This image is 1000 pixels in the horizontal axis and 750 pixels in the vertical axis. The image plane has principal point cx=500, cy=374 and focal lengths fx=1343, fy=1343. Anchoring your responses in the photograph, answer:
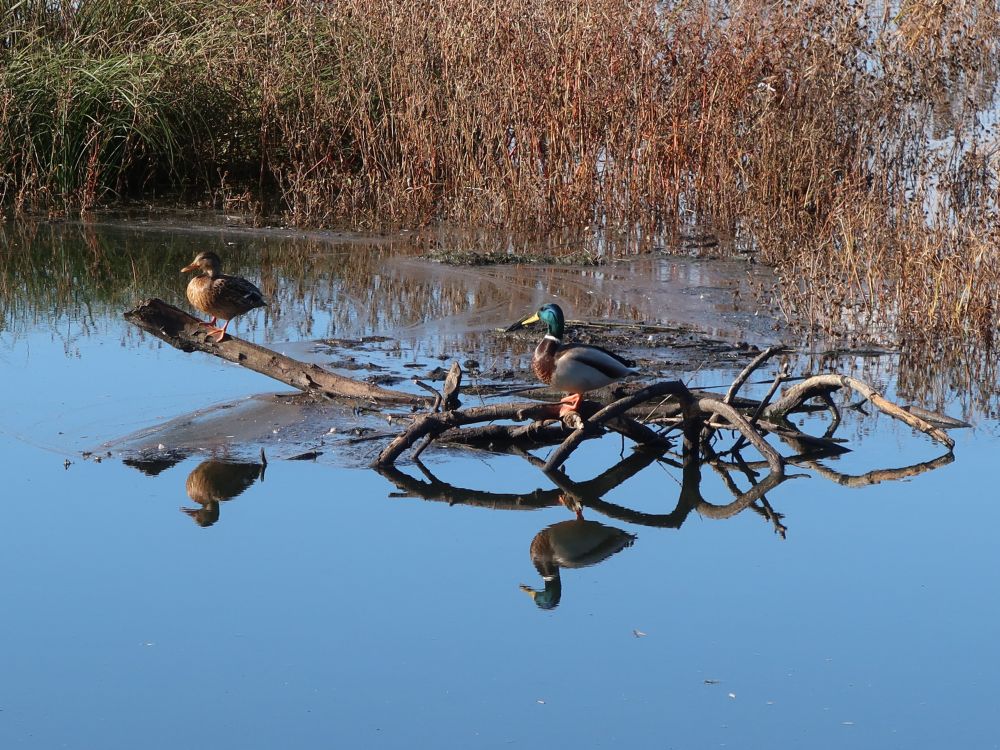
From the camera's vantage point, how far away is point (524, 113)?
1097 cm

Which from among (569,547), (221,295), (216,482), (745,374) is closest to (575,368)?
(745,374)

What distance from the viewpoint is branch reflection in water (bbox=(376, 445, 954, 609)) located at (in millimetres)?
5120

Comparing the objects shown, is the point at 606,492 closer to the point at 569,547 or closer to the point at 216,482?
the point at 569,547

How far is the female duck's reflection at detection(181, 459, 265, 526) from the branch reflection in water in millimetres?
569

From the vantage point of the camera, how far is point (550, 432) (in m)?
5.98

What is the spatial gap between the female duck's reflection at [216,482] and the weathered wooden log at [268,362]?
56cm

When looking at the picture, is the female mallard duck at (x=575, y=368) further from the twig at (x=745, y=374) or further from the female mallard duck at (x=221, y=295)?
the female mallard duck at (x=221, y=295)

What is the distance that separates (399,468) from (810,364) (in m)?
2.78

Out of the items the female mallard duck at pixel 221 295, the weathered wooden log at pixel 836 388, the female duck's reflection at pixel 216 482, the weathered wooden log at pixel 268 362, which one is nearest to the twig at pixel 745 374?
the weathered wooden log at pixel 836 388

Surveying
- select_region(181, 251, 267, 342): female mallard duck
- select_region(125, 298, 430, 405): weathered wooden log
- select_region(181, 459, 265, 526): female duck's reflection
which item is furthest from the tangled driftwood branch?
select_region(181, 251, 267, 342): female mallard duck

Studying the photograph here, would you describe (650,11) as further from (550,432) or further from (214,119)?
(550,432)

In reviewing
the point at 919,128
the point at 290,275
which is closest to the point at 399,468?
the point at 290,275

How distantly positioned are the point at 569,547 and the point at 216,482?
157 cm

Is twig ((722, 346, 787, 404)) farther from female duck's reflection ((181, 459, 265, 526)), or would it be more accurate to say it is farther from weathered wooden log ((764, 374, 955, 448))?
female duck's reflection ((181, 459, 265, 526))
